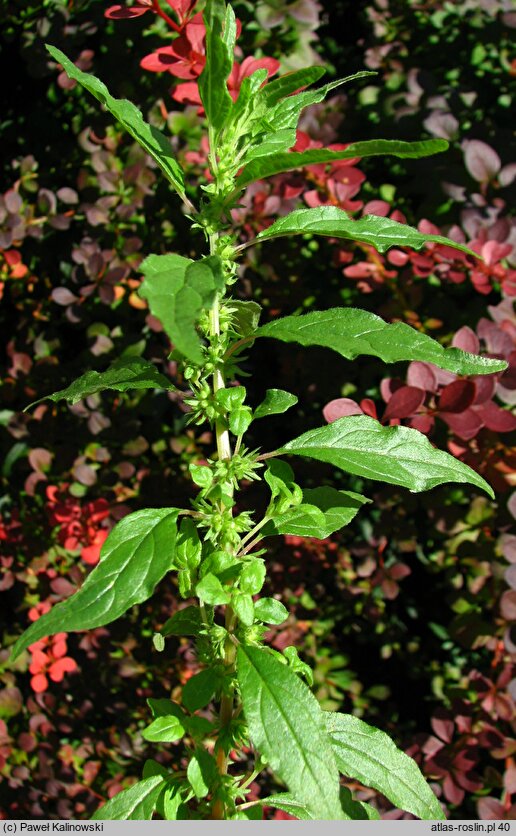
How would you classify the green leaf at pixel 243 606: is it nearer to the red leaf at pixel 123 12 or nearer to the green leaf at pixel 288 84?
the green leaf at pixel 288 84

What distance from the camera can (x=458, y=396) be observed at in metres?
1.37

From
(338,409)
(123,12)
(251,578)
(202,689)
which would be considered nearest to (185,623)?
(202,689)

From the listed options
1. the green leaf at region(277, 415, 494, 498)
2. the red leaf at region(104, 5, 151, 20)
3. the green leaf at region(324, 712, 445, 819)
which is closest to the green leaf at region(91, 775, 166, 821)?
the green leaf at region(324, 712, 445, 819)

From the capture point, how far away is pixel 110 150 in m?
1.94

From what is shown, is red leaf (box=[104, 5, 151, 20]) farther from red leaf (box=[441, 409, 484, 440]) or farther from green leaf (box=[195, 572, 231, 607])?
green leaf (box=[195, 572, 231, 607])

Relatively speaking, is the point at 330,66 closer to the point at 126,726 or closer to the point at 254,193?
the point at 254,193

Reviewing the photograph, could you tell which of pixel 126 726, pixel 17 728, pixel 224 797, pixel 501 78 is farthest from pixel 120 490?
pixel 501 78

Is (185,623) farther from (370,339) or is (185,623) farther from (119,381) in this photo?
(370,339)

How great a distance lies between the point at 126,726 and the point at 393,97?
200 cm

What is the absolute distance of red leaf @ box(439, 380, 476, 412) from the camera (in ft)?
4.49

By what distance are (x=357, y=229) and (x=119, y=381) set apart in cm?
34

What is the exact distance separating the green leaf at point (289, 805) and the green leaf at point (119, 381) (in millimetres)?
580

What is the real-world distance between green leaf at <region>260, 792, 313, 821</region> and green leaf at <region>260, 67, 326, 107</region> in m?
0.91

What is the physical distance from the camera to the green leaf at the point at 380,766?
863mm
